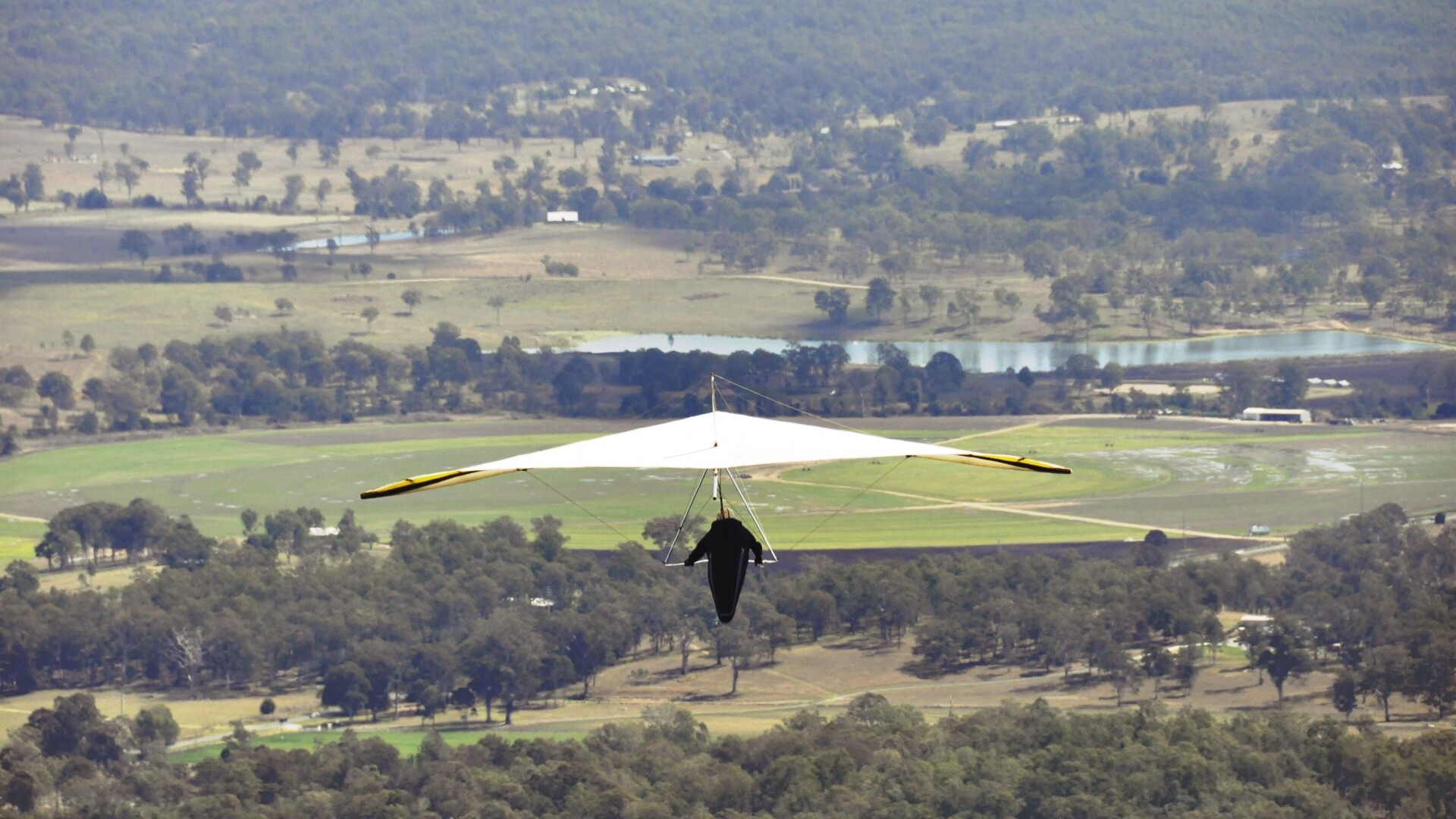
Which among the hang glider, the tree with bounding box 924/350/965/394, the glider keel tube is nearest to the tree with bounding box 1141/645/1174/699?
the hang glider

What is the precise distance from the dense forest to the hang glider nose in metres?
37.1

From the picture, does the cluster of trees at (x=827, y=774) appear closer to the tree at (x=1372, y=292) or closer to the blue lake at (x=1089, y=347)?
the blue lake at (x=1089, y=347)

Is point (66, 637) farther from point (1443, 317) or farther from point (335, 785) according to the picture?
point (1443, 317)

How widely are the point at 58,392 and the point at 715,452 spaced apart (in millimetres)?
127852

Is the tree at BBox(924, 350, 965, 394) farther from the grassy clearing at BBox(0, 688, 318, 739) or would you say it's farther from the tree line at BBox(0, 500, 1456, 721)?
the grassy clearing at BBox(0, 688, 318, 739)

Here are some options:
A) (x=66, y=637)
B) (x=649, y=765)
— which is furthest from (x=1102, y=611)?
(x=66, y=637)

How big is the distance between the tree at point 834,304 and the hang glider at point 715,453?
14853 cm

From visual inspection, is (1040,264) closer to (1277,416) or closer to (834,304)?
(834,304)

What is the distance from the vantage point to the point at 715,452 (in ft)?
→ 90.2

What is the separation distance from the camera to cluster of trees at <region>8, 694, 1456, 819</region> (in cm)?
6569

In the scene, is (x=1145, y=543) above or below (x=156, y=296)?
below

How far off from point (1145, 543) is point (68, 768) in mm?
48764

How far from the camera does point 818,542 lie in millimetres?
105562

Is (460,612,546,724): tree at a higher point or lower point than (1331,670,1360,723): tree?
higher
